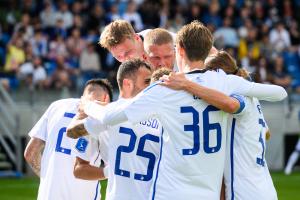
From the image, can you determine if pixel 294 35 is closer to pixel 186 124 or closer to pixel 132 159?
pixel 132 159

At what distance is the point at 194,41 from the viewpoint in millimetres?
5859

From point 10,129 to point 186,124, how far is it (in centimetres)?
1466

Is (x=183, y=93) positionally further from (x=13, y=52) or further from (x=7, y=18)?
(x=7, y=18)

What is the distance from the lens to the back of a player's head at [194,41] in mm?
5867

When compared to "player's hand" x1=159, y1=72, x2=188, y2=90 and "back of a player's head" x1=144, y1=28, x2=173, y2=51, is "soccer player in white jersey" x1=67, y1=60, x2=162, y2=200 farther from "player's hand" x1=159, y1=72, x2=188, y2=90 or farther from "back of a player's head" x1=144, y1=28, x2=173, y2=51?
"back of a player's head" x1=144, y1=28, x2=173, y2=51

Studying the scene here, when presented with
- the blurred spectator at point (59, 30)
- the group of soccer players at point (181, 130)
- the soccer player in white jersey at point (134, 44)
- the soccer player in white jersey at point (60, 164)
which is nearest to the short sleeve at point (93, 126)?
the group of soccer players at point (181, 130)

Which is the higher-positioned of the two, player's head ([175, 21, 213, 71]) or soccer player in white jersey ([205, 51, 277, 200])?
player's head ([175, 21, 213, 71])

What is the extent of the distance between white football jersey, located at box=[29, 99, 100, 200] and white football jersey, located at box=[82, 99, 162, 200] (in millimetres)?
922

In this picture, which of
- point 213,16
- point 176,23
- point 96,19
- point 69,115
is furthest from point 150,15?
point 69,115

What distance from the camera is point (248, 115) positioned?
6.17 metres

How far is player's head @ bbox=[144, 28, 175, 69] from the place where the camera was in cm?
752

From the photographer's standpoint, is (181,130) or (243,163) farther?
(243,163)

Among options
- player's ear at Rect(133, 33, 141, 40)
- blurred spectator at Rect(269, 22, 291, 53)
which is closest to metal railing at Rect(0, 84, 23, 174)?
blurred spectator at Rect(269, 22, 291, 53)

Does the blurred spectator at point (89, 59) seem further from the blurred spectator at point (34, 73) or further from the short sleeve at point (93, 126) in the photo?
the short sleeve at point (93, 126)
